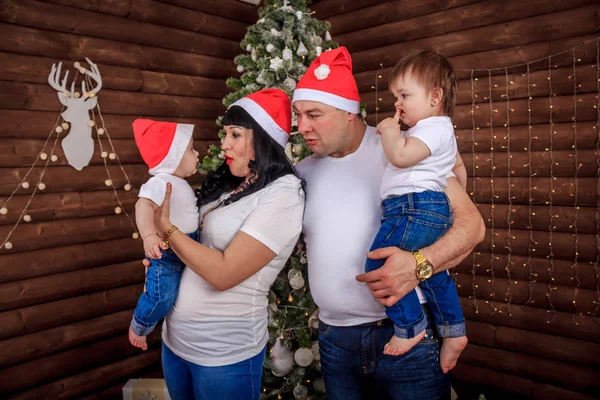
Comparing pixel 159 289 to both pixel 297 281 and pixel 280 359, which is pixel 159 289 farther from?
pixel 280 359

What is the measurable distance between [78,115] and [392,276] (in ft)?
9.88

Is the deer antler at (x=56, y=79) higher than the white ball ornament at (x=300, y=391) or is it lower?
higher

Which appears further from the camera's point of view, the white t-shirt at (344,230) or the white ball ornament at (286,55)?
the white ball ornament at (286,55)

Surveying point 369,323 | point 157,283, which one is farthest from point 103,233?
point 369,323

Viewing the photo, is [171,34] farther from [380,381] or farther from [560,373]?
[560,373]

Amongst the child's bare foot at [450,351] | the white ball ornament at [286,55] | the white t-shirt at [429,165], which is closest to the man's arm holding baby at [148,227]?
the white t-shirt at [429,165]

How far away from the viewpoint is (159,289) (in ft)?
5.48

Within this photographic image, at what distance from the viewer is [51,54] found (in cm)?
335

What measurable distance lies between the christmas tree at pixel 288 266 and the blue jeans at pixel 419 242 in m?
1.33

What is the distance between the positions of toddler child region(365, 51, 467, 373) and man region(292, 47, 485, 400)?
5 cm

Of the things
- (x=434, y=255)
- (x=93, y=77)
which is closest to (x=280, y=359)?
(x=434, y=255)

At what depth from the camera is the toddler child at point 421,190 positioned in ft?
4.85

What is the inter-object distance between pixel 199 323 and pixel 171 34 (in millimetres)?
3284

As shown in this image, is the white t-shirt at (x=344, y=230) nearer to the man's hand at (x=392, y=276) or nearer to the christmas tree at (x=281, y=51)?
the man's hand at (x=392, y=276)
